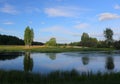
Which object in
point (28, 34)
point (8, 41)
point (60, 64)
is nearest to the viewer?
point (60, 64)

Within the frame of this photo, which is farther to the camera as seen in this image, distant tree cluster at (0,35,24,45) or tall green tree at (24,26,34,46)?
distant tree cluster at (0,35,24,45)

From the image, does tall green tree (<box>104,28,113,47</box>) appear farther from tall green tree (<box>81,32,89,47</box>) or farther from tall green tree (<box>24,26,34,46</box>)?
tall green tree (<box>24,26,34,46</box>)

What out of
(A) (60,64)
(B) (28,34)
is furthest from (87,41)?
(A) (60,64)

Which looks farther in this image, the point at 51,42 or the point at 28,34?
the point at 51,42

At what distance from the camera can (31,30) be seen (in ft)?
396

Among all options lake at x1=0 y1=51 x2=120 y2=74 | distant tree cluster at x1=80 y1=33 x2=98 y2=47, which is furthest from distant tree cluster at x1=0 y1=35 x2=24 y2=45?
lake at x1=0 y1=51 x2=120 y2=74

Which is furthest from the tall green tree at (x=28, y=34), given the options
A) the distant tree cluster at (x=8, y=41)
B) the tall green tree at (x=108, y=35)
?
the tall green tree at (x=108, y=35)

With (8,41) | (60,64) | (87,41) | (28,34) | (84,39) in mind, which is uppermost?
(28,34)

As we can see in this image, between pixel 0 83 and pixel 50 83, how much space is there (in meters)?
3.04

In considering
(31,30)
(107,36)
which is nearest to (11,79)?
(31,30)

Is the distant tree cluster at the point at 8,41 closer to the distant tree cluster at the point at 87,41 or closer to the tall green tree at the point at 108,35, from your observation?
the distant tree cluster at the point at 87,41

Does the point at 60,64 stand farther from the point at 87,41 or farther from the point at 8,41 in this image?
the point at 8,41

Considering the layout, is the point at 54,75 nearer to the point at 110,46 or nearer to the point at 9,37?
the point at 110,46

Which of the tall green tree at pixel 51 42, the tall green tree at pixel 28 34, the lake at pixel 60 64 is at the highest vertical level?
the tall green tree at pixel 28 34
